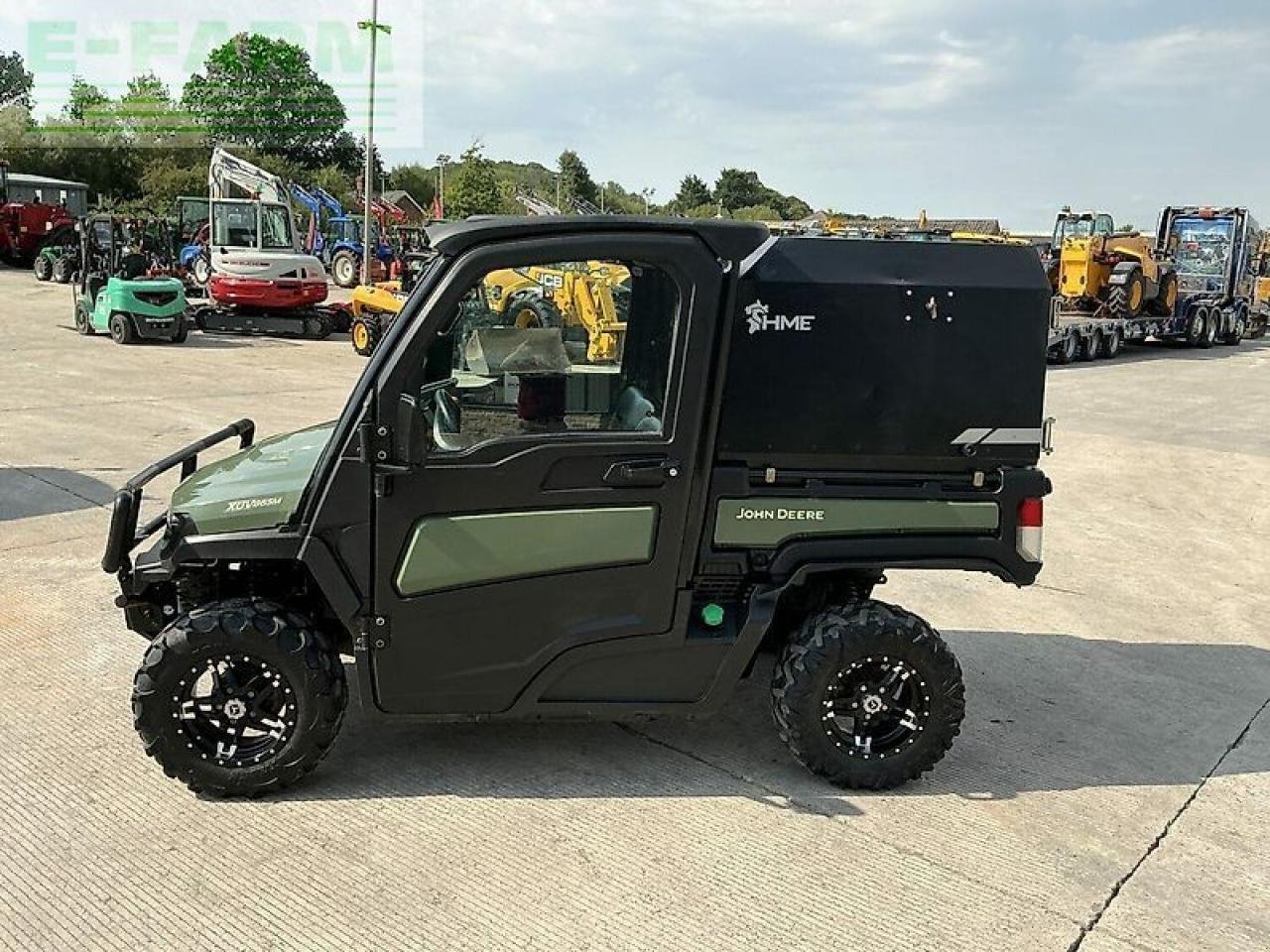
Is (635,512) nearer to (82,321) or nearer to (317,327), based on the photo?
(317,327)

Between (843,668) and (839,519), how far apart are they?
1.76ft

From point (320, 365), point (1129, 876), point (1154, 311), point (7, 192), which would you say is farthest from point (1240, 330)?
point (7, 192)

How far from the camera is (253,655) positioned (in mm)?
3658

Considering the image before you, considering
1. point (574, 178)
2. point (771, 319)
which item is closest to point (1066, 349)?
point (771, 319)

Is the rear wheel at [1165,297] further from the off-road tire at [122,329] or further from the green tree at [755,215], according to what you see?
the off-road tire at [122,329]

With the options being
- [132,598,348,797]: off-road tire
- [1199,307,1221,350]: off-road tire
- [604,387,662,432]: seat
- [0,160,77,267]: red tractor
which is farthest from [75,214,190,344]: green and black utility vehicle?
[1199,307,1221,350]: off-road tire

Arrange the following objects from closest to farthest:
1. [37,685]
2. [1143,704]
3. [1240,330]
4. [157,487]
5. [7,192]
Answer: [37,685] < [1143,704] < [157,487] < [1240,330] < [7,192]

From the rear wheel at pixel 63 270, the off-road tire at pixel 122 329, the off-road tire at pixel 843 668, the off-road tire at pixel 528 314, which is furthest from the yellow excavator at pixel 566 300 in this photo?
the rear wheel at pixel 63 270

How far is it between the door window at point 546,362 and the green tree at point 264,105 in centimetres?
5978

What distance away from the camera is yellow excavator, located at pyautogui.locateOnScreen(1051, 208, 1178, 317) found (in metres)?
21.7

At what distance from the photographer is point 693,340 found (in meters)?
3.66

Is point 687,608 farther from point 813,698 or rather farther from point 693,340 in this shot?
point 693,340

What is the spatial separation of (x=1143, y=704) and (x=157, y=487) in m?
6.58

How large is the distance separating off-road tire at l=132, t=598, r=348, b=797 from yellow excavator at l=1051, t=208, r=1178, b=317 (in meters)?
21.0
